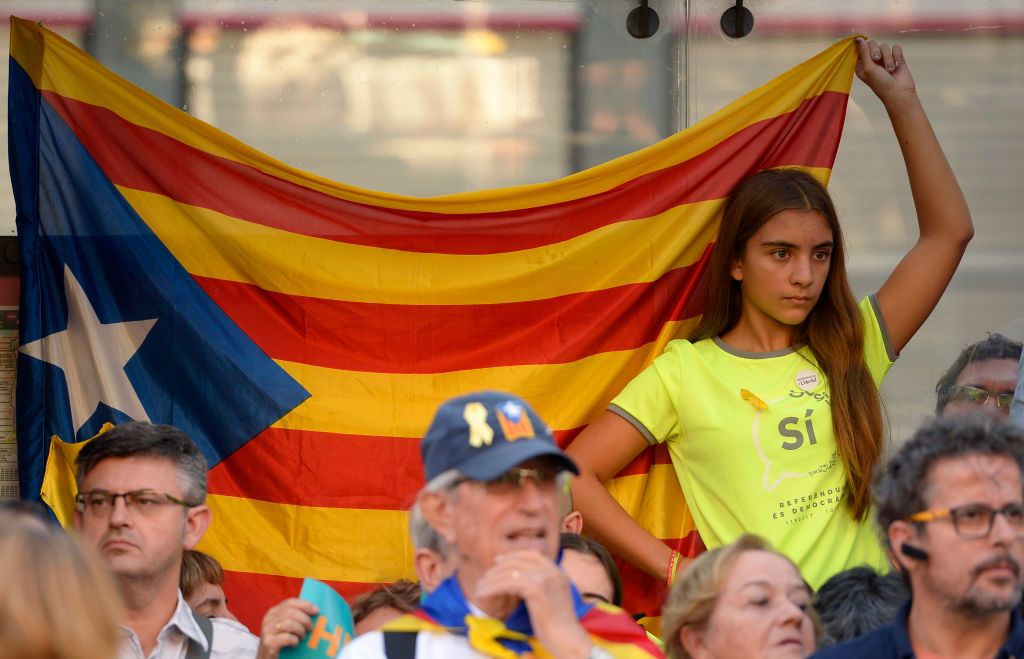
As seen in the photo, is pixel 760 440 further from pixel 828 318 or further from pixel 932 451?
pixel 932 451

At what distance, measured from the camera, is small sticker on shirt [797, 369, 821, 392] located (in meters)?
4.39

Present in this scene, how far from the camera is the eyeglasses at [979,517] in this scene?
112 inches

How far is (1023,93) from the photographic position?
4883 millimetres

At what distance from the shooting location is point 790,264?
14.5ft

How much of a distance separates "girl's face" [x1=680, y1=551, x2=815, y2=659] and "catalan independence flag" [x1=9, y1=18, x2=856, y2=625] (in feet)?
4.06

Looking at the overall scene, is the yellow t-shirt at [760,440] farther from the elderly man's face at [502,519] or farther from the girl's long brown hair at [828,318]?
the elderly man's face at [502,519]

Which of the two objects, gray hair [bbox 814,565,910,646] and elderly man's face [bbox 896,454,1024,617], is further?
gray hair [bbox 814,565,910,646]

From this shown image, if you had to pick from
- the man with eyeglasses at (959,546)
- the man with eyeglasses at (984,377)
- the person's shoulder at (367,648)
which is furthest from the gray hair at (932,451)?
the man with eyeglasses at (984,377)

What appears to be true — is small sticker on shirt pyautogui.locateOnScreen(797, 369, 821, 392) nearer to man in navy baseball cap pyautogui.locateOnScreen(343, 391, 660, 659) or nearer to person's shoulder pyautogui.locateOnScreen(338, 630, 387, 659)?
man in navy baseball cap pyautogui.locateOnScreen(343, 391, 660, 659)

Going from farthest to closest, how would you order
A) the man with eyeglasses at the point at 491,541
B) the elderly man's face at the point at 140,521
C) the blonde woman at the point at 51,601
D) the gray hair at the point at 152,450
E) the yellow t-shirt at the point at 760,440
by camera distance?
the yellow t-shirt at the point at 760,440
the gray hair at the point at 152,450
the elderly man's face at the point at 140,521
the man with eyeglasses at the point at 491,541
the blonde woman at the point at 51,601

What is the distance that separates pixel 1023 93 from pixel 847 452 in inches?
56.9

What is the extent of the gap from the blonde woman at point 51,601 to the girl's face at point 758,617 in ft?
4.90

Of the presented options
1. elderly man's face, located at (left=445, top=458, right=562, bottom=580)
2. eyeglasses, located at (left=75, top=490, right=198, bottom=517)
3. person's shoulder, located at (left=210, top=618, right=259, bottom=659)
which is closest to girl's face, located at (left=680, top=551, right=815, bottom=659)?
elderly man's face, located at (left=445, top=458, right=562, bottom=580)

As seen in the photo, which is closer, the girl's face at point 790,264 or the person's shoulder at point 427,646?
the person's shoulder at point 427,646
